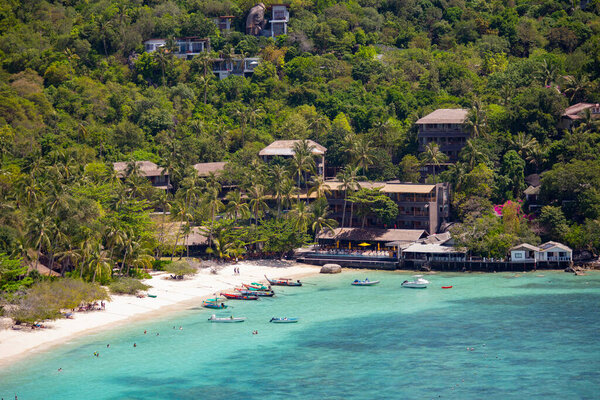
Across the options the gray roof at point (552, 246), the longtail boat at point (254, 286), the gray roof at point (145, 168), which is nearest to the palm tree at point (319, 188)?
the longtail boat at point (254, 286)

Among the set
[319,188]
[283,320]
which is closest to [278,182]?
[319,188]

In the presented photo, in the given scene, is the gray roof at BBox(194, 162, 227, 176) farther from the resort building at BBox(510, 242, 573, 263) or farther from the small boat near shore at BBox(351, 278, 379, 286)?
the resort building at BBox(510, 242, 573, 263)

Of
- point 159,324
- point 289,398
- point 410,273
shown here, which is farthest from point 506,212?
point 289,398

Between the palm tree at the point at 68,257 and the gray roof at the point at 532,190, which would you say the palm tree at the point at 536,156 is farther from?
the palm tree at the point at 68,257

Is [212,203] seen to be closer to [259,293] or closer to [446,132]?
[259,293]

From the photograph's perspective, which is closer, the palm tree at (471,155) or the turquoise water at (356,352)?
the turquoise water at (356,352)
